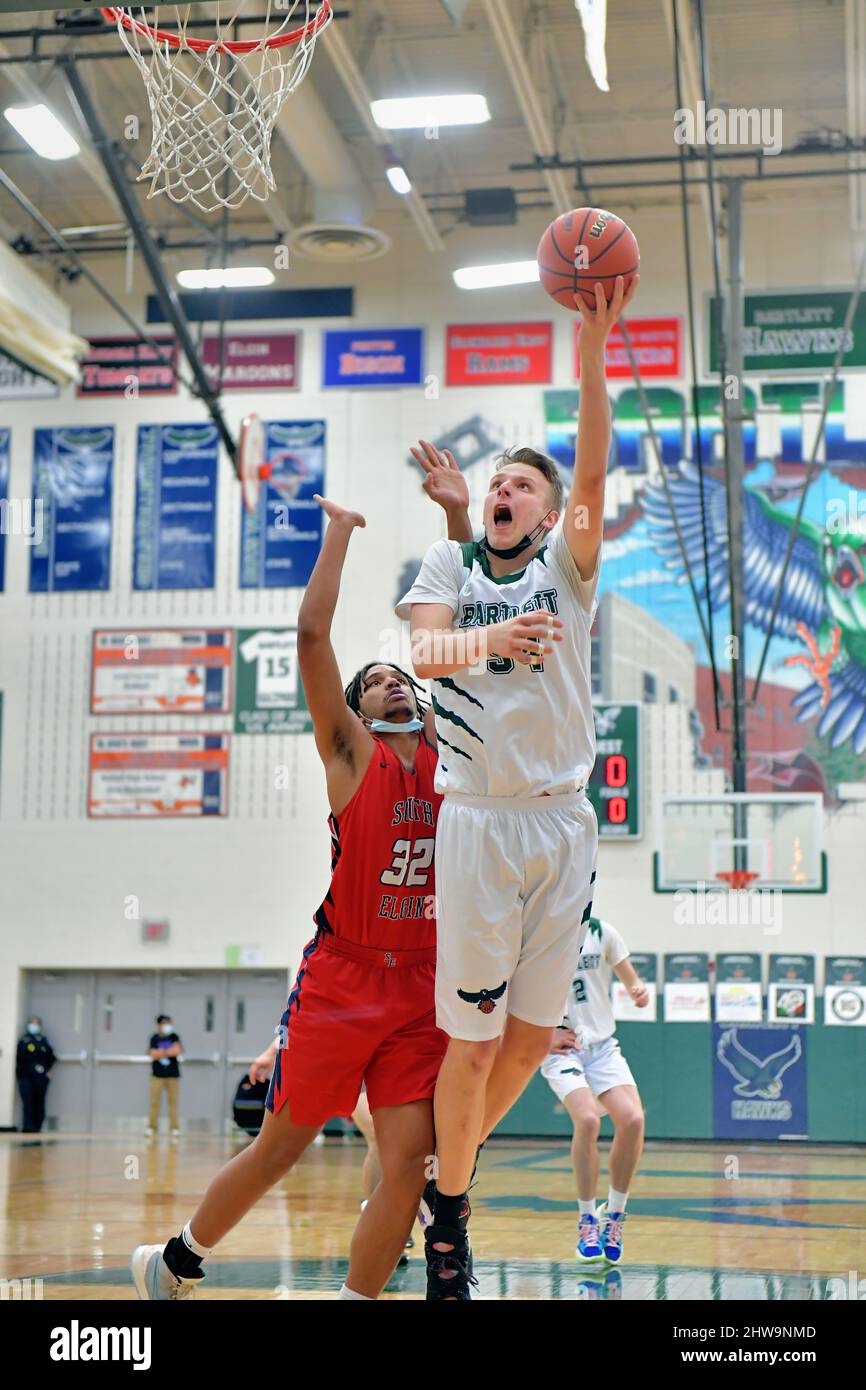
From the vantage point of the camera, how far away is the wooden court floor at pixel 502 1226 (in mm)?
6512

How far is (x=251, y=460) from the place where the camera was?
65.6 feet

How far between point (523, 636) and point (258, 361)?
→ 743 inches

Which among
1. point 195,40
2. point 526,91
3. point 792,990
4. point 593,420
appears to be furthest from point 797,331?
point 593,420

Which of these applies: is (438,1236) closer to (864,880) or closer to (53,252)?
(864,880)

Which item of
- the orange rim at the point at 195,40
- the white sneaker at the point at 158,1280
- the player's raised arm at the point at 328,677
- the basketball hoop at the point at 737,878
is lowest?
the white sneaker at the point at 158,1280

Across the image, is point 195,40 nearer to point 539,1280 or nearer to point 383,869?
point 383,869

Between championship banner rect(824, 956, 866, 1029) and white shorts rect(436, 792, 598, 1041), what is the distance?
51.6ft

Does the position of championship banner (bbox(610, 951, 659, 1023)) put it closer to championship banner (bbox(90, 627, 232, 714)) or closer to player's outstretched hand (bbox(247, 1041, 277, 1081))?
championship banner (bbox(90, 627, 232, 714))

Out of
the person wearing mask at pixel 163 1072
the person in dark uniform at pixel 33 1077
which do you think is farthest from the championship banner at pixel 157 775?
the person in dark uniform at pixel 33 1077

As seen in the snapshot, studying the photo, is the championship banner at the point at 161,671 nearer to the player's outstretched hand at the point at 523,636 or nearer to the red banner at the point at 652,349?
the red banner at the point at 652,349

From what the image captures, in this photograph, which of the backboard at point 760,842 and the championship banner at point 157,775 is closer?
the backboard at point 760,842

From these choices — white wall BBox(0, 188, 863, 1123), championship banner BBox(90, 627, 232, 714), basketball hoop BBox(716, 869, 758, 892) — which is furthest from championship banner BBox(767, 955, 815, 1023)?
championship banner BBox(90, 627, 232, 714)

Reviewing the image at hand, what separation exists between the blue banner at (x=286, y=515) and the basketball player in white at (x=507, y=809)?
16.9 m
